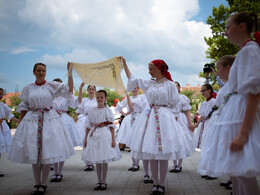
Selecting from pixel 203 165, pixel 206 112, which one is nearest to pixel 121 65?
pixel 206 112

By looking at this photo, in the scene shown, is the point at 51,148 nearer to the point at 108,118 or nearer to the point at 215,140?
the point at 108,118

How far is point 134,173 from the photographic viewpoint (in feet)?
20.0

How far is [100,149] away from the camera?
4590mm

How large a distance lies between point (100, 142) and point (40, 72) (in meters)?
1.64

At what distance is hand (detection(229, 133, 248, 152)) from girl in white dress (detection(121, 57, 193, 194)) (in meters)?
1.84

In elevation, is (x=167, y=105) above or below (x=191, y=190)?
above

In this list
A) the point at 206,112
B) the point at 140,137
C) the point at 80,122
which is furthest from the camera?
the point at 80,122

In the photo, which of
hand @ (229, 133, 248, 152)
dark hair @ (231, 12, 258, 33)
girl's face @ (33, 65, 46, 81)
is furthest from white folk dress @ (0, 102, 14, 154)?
dark hair @ (231, 12, 258, 33)

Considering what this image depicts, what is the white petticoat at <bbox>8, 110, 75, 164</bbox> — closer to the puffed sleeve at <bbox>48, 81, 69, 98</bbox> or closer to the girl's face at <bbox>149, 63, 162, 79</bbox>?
the puffed sleeve at <bbox>48, 81, 69, 98</bbox>

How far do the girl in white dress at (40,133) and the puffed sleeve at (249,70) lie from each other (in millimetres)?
3072

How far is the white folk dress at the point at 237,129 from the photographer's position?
204cm

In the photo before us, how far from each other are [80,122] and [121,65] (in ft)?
10.3

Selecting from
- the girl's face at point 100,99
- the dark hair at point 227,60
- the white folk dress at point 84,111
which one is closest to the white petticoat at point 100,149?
the girl's face at point 100,99

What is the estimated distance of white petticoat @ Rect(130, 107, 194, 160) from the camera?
389 cm
